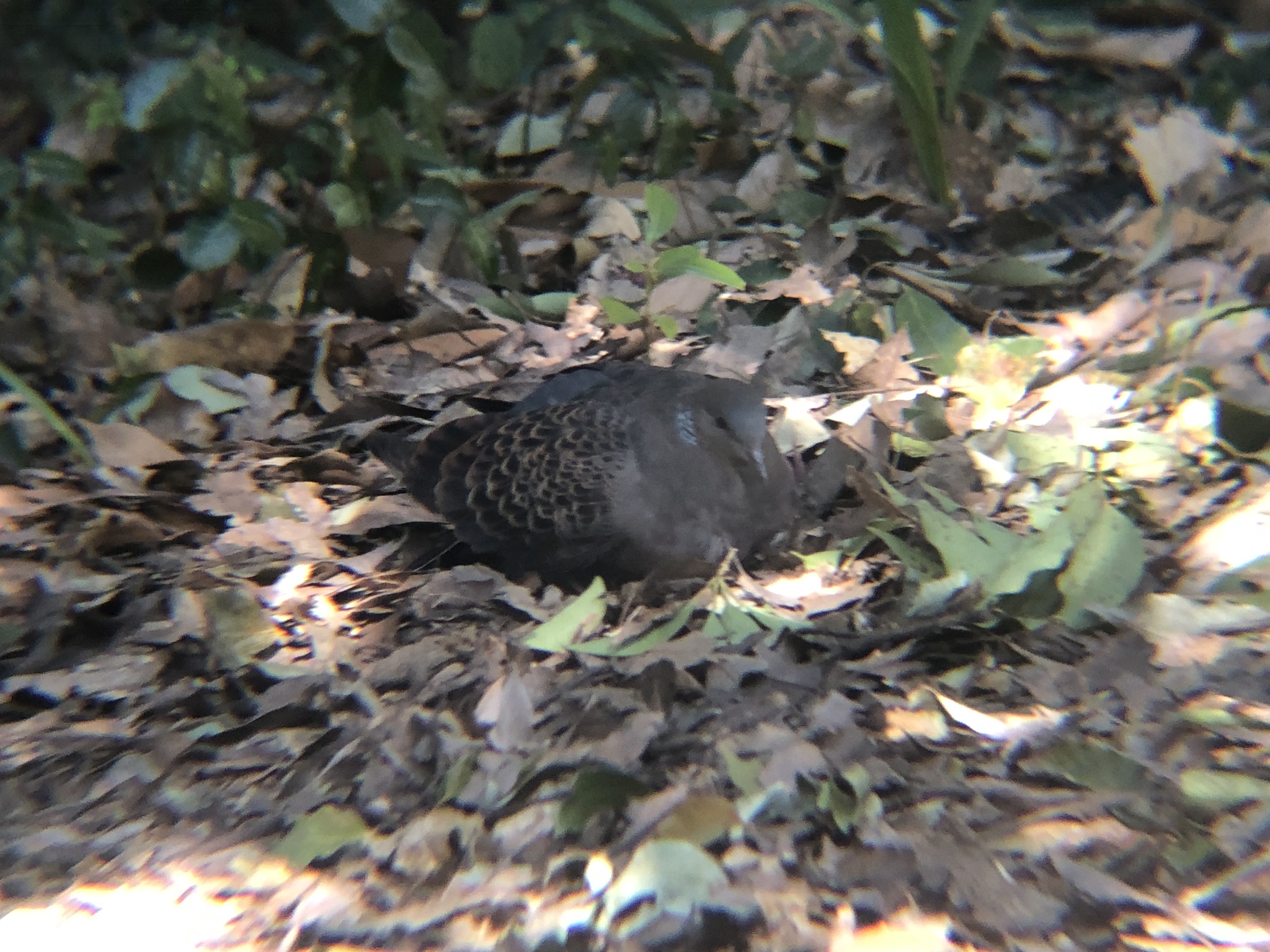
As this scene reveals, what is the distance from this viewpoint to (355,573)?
217 cm

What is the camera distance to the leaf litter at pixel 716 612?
127 centimetres

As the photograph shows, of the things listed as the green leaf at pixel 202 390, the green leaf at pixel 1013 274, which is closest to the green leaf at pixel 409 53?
the green leaf at pixel 202 390

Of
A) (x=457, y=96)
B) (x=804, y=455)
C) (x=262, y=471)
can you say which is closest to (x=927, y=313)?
(x=804, y=455)

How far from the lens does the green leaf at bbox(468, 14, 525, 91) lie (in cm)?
190

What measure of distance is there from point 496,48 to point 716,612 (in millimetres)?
1380

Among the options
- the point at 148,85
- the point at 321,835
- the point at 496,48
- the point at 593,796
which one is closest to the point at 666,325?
the point at 496,48

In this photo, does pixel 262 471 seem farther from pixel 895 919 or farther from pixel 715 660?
pixel 895 919

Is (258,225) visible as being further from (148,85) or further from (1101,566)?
(1101,566)

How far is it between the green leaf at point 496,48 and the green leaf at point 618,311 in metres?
0.82

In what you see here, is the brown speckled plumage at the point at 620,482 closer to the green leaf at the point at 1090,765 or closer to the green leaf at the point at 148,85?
the green leaf at the point at 1090,765

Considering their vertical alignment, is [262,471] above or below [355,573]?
above

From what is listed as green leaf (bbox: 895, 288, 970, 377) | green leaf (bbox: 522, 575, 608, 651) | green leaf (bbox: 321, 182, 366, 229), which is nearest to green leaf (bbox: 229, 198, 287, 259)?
green leaf (bbox: 321, 182, 366, 229)

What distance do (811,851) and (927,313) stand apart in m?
1.75

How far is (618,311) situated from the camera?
2693 mm
